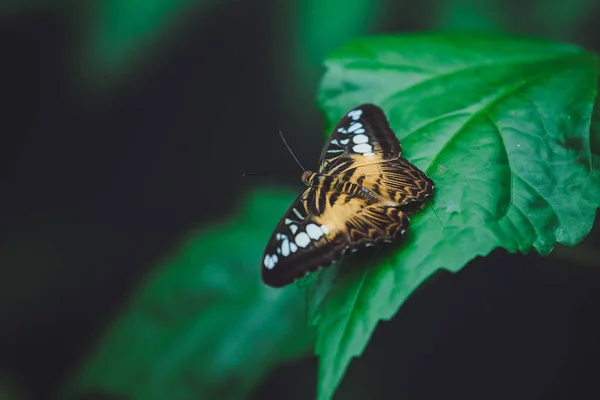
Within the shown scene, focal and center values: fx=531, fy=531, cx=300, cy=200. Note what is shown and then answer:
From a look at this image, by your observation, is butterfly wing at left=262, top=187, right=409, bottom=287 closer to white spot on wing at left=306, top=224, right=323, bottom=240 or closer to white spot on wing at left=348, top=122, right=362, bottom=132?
white spot on wing at left=306, top=224, right=323, bottom=240

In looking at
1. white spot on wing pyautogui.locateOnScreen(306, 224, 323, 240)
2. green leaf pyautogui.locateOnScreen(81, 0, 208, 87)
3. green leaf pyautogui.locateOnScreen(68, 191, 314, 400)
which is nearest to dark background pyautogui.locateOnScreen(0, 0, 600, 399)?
green leaf pyautogui.locateOnScreen(81, 0, 208, 87)

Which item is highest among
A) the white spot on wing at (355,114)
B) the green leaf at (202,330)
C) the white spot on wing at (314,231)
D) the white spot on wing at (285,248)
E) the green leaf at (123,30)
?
the green leaf at (123,30)

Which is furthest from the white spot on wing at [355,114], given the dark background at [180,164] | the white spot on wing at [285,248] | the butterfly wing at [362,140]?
the dark background at [180,164]

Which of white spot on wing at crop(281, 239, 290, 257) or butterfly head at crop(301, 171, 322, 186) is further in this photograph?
butterfly head at crop(301, 171, 322, 186)

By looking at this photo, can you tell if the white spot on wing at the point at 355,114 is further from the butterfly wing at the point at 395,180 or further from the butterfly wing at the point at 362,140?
the butterfly wing at the point at 395,180

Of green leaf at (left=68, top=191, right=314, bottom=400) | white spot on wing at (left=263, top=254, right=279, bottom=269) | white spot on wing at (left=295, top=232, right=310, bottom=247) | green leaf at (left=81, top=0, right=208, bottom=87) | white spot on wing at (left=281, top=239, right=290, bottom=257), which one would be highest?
green leaf at (left=81, top=0, right=208, bottom=87)

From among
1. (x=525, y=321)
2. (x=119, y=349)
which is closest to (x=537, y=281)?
(x=525, y=321)

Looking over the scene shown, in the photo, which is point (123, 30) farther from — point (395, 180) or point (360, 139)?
point (395, 180)
